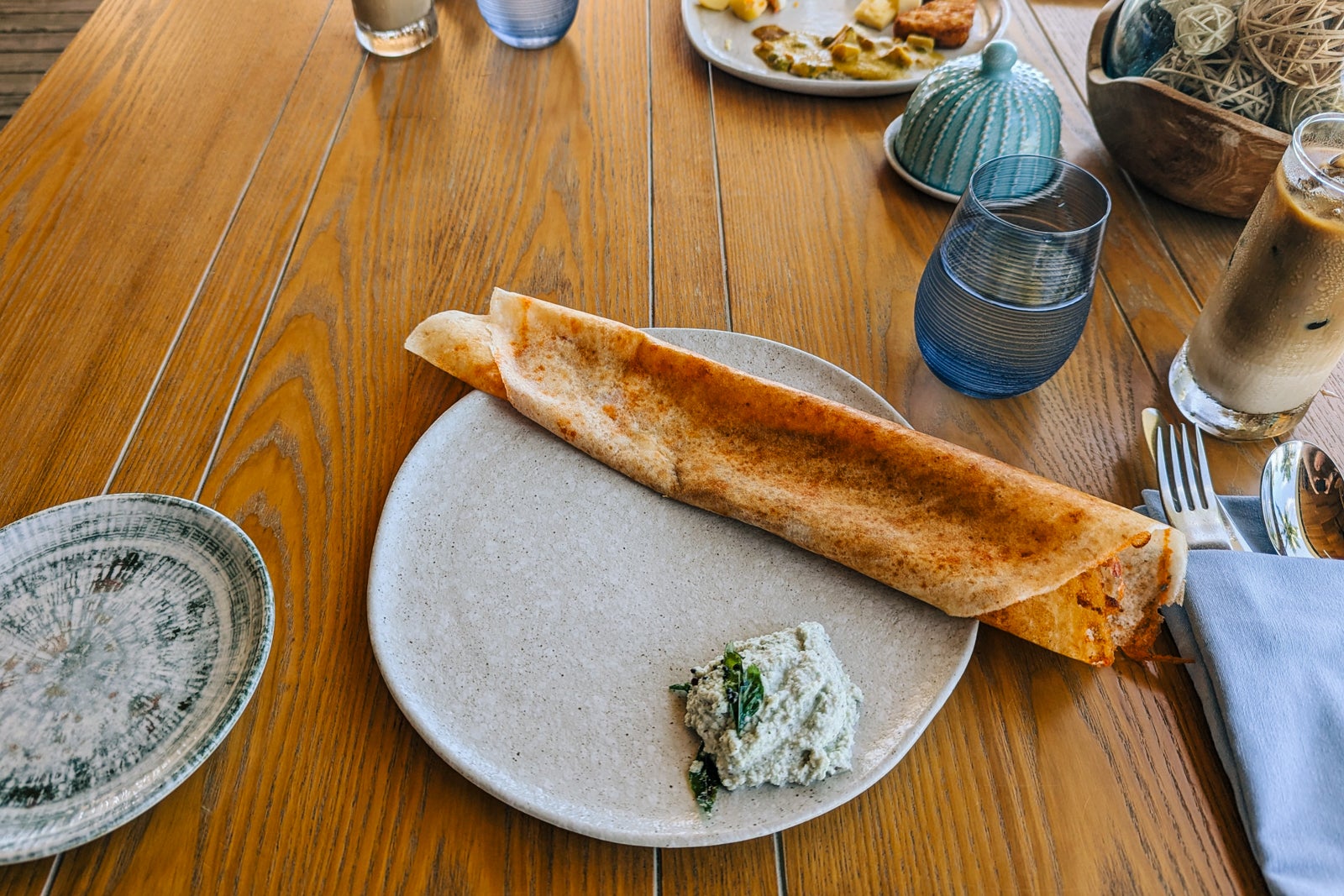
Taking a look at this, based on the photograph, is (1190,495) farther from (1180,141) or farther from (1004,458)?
(1180,141)

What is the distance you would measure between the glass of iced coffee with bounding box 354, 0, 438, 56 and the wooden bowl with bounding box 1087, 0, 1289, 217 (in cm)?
88

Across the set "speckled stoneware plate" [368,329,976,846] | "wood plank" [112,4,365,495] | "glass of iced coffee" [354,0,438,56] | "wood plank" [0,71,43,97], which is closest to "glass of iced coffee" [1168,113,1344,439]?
"speckled stoneware plate" [368,329,976,846]

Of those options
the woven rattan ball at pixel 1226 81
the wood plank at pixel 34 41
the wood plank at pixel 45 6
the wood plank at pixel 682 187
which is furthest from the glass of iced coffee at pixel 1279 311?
the wood plank at pixel 45 6

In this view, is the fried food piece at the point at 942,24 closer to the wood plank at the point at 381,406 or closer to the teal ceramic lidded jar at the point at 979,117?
the teal ceramic lidded jar at the point at 979,117

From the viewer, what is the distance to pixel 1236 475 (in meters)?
0.76

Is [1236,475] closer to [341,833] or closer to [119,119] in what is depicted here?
[341,833]

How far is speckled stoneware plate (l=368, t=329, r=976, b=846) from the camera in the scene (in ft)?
1.77

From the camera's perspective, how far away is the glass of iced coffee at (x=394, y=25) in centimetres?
122

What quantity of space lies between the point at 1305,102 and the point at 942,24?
541mm

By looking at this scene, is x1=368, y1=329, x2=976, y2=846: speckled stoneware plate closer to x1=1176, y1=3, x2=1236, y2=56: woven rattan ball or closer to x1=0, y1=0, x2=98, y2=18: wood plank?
x1=1176, y1=3, x2=1236, y2=56: woven rattan ball

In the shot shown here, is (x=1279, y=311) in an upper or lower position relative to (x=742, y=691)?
upper

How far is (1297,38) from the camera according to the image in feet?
2.70

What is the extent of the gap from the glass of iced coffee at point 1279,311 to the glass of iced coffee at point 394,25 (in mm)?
1065

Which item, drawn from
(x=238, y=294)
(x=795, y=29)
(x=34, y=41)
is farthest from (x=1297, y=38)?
(x=34, y=41)
